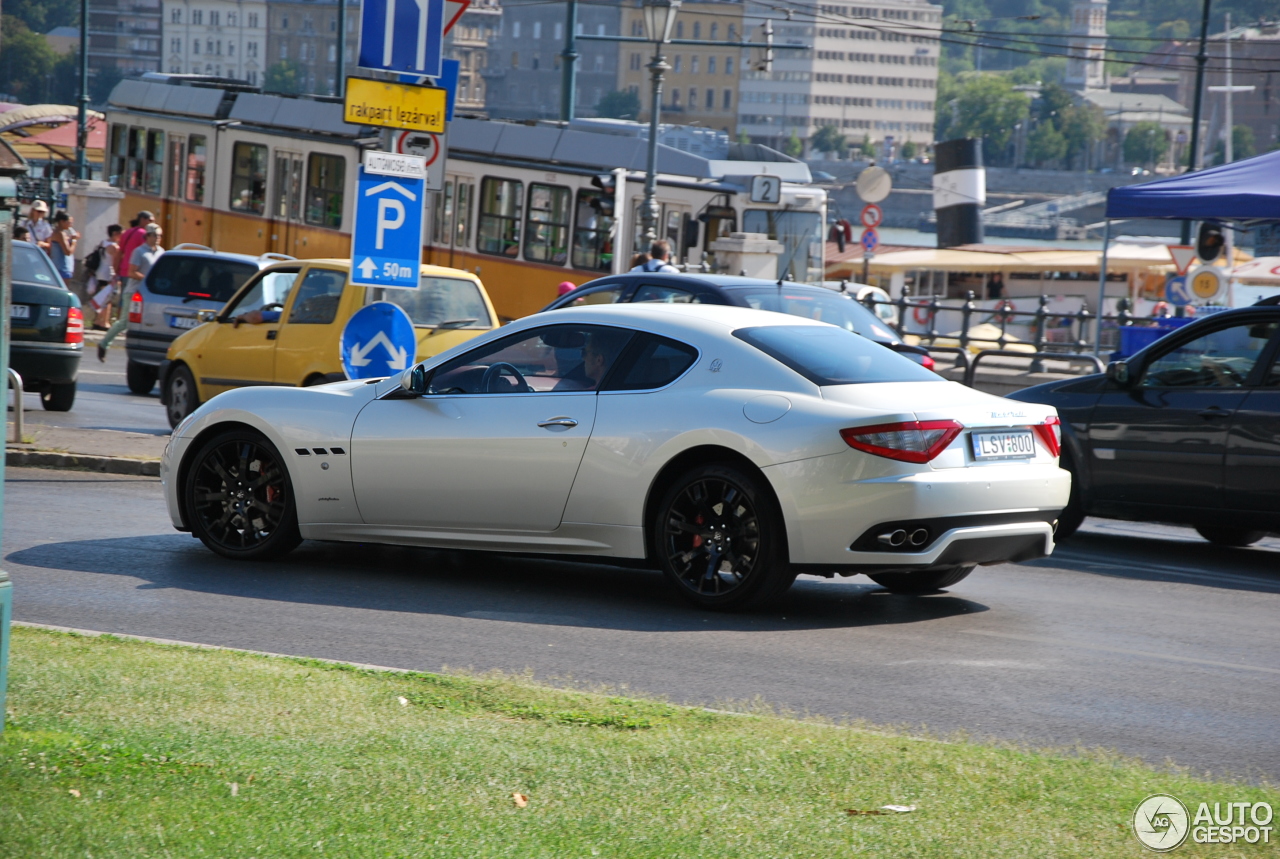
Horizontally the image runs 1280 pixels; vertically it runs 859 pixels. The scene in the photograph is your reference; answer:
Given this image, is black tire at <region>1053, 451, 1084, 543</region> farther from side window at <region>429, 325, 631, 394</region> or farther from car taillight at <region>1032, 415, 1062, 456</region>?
side window at <region>429, 325, 631, 394</region>

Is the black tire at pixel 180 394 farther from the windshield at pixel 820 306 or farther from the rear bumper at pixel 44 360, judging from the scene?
the windshield at pixel 820 306

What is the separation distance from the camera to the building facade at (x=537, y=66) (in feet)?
631

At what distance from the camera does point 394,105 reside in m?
11.1

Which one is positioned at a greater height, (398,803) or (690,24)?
(690,24)

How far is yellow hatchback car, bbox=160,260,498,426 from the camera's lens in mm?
13648

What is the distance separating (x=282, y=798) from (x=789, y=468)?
11.5 feet

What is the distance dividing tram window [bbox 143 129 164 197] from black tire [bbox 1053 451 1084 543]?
93.2 ft

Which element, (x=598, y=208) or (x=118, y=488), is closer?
(x=118, y=488)

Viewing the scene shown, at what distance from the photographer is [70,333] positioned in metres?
15.7

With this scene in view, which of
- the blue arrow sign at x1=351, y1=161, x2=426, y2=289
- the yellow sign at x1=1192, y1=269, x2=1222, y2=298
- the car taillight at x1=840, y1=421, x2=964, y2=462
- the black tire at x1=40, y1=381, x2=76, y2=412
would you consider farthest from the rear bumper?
the yellow sign at x1=1192, y1=269, x2=1222, y2=298

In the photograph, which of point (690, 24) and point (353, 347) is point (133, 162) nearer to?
point (353, 347)

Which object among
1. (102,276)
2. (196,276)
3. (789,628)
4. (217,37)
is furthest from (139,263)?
(217,37)

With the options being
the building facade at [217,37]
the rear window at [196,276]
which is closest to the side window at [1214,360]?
the rear window at [196,276]

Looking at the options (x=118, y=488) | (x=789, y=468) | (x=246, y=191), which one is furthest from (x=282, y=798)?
(x=246, y=191)
